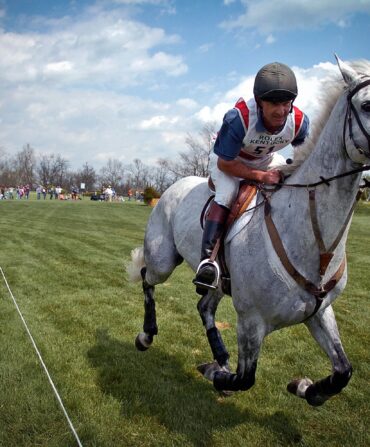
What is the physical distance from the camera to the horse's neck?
3.00 m

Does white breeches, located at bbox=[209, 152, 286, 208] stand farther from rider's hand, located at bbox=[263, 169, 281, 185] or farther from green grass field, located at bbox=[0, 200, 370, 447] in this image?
green grass field, located at bbox=[0, 200, 370, 447]

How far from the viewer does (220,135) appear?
3.68 m

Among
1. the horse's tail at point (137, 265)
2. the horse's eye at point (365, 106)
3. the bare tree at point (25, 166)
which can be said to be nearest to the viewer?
the horse's eye at point (365, 106)

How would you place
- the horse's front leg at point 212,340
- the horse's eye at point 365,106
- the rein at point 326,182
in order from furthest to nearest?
the horse's front leg at point 212,340
the rein at point 326,182
the horse's eye at point 365,106

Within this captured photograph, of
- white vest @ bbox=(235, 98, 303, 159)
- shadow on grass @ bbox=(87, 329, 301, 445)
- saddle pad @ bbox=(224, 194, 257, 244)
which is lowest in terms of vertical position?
shadow on grass @ bbox=(87, 329, 301, 445)

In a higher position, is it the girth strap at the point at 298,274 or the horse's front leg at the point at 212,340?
the girth strap at the point at 298,274

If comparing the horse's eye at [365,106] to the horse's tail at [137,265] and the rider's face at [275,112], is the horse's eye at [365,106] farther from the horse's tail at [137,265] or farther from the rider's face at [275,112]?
the horse's tail at [137,265]

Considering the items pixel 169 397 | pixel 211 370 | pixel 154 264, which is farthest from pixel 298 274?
pixel 154 264

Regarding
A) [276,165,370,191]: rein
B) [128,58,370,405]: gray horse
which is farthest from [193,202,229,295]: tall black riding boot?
[276,165,370,191]: rein

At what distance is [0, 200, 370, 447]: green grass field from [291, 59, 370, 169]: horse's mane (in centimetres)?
243

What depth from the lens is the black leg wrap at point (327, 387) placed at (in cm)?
346

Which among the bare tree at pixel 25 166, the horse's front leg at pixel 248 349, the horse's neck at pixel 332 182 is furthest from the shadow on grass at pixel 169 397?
the bare tree at pixel 25 166

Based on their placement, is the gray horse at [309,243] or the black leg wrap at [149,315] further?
the black leg wrap at [149,315]

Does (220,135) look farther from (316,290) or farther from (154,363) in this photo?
(154,363)
